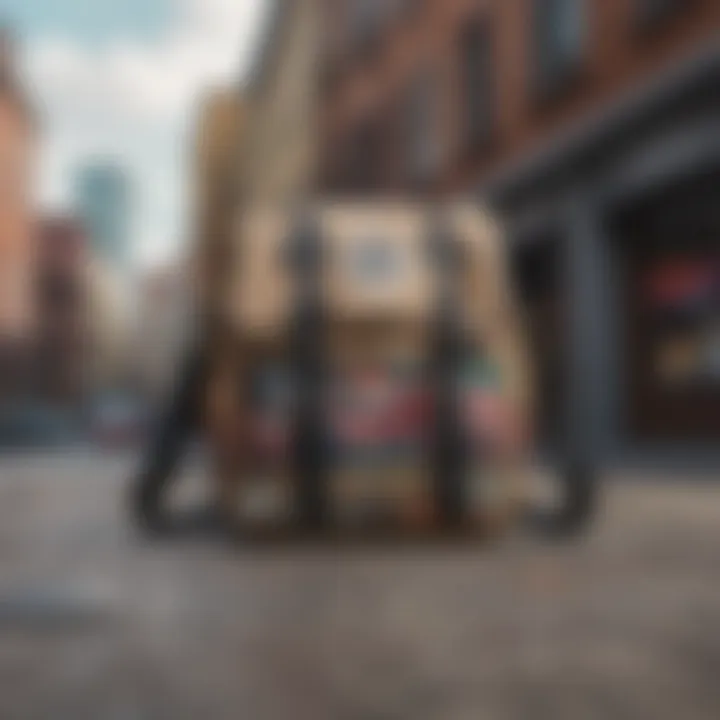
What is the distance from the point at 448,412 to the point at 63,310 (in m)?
67.1

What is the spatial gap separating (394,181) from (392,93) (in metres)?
1.77

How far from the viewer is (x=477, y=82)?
71.2 feet

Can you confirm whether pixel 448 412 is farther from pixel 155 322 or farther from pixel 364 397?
pixel 155 322

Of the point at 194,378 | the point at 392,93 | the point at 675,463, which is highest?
the point at 392,93

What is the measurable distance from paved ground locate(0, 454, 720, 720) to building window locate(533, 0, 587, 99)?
10.1 metres

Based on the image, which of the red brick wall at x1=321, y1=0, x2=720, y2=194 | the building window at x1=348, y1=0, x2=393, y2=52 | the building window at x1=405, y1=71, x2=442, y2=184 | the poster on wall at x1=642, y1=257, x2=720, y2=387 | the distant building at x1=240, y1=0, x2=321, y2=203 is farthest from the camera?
the distant building at x1=240, y1=0, x2=321, y2=203

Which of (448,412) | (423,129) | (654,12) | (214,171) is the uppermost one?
(214,171)

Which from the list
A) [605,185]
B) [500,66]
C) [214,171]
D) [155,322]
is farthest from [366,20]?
[155,322]

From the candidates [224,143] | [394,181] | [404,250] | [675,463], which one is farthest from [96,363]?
[404,250]

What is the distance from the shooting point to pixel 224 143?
7938cm

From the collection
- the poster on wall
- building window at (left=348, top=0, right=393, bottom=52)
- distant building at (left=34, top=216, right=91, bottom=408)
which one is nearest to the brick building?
the poster on wall

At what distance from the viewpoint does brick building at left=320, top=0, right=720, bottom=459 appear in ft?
47.5

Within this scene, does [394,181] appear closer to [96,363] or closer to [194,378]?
[194,378]

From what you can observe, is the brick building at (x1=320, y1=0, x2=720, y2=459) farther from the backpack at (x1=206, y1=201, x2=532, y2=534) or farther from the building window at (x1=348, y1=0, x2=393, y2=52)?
the backpack at (x1=206, y1=201, x2=532, y2=534)
